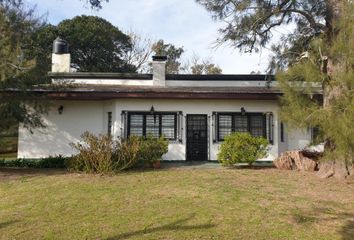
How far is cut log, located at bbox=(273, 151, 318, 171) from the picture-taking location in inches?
529

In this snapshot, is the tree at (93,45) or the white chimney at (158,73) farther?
the tree at (93,45)

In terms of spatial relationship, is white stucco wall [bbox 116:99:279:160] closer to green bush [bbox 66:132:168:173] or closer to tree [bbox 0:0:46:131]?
green bush [bbox 66:132:168:173]

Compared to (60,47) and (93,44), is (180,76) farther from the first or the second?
(93,44)

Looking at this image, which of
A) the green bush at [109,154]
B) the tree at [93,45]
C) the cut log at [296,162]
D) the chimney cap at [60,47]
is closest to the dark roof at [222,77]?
the chimney cap at [60,47]

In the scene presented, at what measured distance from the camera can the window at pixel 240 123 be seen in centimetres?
1769

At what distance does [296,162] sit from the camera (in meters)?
13.9

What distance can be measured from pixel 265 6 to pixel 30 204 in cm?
908

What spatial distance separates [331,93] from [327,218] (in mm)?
3916

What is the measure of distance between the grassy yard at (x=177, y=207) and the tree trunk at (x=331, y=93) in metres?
0.47

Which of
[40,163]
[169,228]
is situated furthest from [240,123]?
[169,228]

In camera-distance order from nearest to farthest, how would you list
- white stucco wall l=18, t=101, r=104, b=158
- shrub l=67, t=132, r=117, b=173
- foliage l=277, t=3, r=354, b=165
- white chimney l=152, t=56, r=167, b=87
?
foliage l=277, t=3, r=354, b=165
shrub l=67, t=132, r=117, b=173
white stucco wall l=18, t=101, r=104, b=158
white chimney l=152, t=56, r=167, b=87

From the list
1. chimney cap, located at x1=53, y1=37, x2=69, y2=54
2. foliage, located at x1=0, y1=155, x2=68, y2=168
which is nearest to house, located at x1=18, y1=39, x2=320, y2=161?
foliage, located at x1=0, y1=155, x2=68, y2=168

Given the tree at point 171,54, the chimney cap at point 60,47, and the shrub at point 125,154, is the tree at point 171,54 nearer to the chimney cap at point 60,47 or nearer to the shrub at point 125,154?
the chimney cap at point 60,47

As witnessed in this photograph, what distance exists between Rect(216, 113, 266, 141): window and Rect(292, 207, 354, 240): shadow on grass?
922 centimetres
